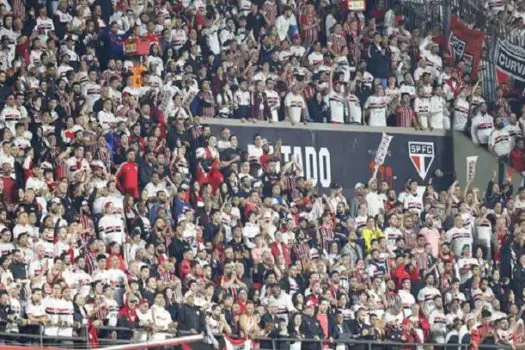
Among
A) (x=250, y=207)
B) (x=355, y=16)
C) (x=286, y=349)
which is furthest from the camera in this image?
(x=355, y=16)

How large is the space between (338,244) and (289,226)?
1229 mm

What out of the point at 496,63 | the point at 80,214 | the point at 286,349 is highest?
the point at 496,63

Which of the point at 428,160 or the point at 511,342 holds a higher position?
the point at 428,160

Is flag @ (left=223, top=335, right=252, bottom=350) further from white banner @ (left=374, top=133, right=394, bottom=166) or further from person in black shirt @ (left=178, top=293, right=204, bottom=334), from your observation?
white banner @ (left=374, top=133, right=394, bottom=166)

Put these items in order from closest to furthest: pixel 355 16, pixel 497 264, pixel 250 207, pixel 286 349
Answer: pixel 286 349, pixel 250 207, pixel 497 264, pixel 355 16

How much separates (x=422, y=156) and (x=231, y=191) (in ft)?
19.3

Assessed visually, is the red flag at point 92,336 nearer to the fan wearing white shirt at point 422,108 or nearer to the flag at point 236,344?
the flag at point 236,344

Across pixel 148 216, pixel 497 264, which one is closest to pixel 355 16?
pixel 497 264

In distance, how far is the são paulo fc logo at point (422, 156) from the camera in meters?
37.8

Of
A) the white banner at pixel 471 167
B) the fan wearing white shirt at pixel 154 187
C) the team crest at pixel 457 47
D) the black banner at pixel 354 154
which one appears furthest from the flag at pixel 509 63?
the fan wearing white shirt at pixel 154 187

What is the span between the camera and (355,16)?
1496 inches

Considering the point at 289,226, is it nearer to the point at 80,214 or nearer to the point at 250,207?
the point at 250,207

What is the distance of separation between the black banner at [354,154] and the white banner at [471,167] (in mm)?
352

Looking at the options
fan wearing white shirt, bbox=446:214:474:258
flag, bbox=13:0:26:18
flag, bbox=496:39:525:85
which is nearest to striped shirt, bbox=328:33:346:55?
flag, bbox=496:39:525:85
